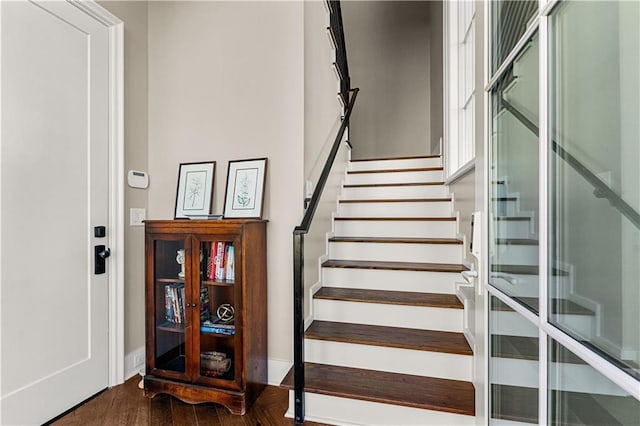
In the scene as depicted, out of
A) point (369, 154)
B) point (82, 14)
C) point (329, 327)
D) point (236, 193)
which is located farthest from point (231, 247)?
point (369, 154)

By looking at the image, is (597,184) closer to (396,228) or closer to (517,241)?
(517,241)

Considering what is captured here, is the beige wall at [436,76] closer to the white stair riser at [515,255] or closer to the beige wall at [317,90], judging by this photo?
the beige wall at [317,90]

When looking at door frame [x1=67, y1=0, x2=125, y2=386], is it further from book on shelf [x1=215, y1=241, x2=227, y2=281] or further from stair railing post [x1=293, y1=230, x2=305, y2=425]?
stair railing post [x1=293, y1=230, x2=305, y2=425]

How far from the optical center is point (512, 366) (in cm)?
98

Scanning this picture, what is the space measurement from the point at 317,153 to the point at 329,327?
137cm

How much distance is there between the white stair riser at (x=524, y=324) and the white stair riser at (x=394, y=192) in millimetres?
1934

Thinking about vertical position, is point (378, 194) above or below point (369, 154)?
below

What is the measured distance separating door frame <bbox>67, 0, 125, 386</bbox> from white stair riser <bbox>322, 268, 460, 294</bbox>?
151 centimetres

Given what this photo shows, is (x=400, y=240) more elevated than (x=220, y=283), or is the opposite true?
(x=400, y=240)

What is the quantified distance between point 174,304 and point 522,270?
2.17 meters

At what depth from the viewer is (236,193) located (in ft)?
8.04

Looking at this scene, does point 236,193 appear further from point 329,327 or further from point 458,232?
point 458,232

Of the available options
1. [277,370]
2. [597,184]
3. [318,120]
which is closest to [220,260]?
[277,370]

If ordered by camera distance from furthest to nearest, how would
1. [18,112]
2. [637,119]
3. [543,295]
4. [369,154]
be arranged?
[369,154], [18,112], [543,295], [637,119]
